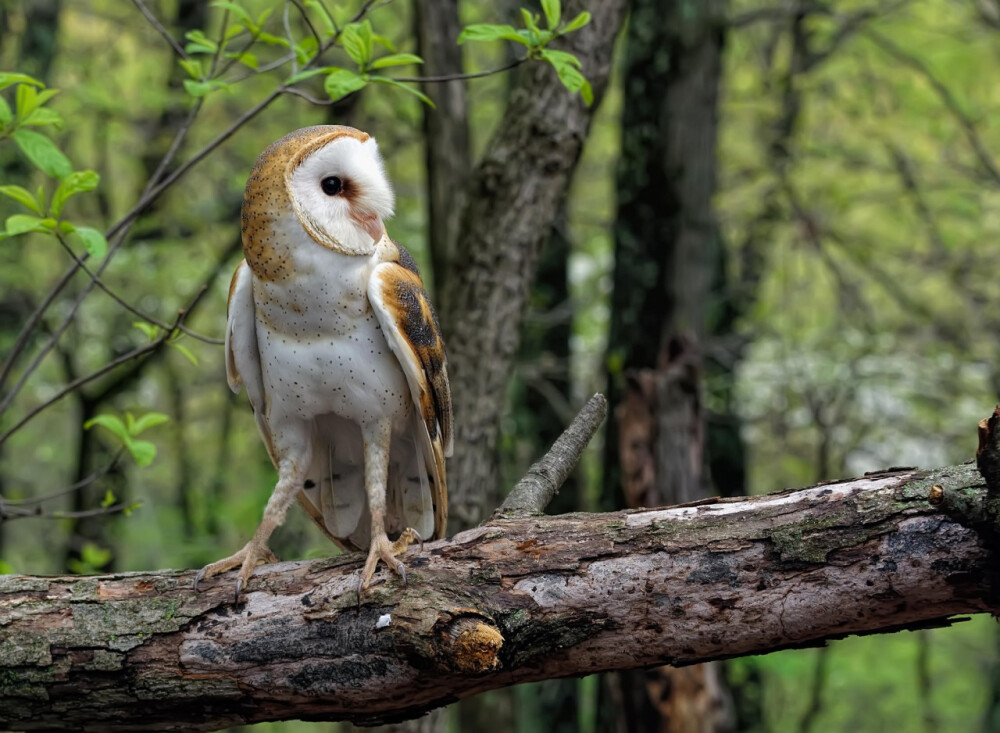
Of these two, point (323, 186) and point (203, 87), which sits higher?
point (203, 87)

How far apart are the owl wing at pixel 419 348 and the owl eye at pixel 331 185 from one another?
0.28m

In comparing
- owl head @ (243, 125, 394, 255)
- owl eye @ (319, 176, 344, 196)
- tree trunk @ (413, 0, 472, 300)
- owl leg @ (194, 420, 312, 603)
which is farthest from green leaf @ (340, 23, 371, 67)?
tree trunk @ (413, 0, 472, 300)

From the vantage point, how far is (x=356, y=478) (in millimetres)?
3529

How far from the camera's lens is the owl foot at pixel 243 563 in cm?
275

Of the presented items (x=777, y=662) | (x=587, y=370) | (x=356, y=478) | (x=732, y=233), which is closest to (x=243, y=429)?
(x=587, y=370)

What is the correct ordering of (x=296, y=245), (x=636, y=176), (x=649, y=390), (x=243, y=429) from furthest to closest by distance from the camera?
(x=243, y=429) → (x=636, y=176) → (x=649, y=390) → (x=296, y=245)

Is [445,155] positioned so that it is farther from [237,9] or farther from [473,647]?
[473,647]

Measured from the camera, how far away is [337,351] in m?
3.03

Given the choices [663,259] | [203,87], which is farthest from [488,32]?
[663,259]

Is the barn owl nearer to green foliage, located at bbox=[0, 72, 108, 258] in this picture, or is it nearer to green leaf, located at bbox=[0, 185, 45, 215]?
green foliage, located at bbox=[0, 72, 108, 258]

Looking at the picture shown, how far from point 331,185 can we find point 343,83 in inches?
11.5

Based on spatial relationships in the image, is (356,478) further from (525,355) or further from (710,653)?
(525,355)

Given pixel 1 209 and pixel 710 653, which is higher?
pixel 1 209

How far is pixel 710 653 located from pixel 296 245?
5.26 feet
